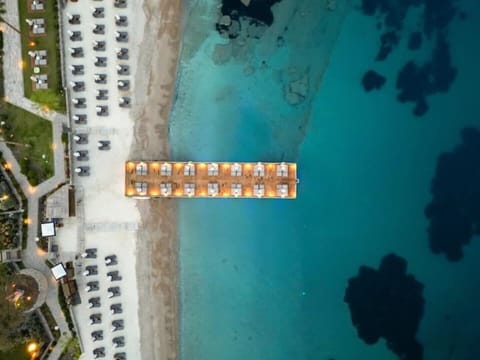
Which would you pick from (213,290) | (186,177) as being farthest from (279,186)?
(213,290)

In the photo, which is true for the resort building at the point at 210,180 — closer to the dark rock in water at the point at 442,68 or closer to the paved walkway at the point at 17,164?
the paved walkway at the point at 17,164

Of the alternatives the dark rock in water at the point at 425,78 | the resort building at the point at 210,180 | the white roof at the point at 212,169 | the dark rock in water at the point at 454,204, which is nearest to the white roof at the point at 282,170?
the resort building at the point at 210,180

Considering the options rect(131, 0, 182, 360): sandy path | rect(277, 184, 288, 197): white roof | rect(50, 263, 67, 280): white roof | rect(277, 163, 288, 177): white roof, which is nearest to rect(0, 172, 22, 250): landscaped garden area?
rect(50, 263, 67, 280): white roof

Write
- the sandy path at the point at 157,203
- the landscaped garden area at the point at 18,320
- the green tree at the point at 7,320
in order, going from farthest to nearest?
the sandy path at the point at 157,203, the landscaped garden area at the point at 18,320, the green tree at the point at 7,320

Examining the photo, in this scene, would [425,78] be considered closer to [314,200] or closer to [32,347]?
[314,200]

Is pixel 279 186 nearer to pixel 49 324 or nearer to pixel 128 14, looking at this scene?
pixel 128 14

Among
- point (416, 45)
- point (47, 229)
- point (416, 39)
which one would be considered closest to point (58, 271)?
point (47, 229)
